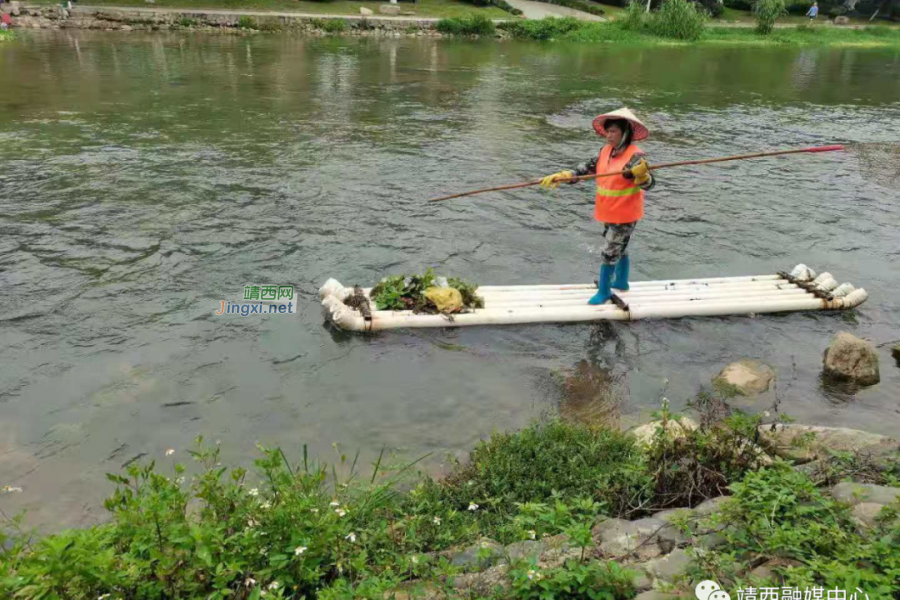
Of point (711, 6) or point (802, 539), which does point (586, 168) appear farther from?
point (711, 6)

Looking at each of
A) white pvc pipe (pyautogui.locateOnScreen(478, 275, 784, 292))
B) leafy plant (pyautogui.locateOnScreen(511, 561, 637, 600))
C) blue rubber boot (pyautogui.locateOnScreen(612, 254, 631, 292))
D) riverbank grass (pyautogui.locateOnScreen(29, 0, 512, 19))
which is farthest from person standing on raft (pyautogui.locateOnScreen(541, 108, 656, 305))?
riverbank grass (pyautogui.locateOnScreen(29, 0, 512, 19))

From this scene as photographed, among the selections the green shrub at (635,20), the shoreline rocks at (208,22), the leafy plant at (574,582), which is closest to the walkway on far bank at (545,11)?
the green shrub at (635,20)

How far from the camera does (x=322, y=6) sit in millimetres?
42656

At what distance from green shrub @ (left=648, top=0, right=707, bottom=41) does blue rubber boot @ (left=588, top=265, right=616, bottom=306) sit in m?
39.3

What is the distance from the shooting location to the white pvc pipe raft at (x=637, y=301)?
26.3ft

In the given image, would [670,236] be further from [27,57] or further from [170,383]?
[27,57]

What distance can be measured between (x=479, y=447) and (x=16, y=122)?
15.8m

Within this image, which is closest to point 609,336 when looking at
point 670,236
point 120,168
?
point 670,236

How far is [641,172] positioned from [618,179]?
41cm

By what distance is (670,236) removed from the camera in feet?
36.5

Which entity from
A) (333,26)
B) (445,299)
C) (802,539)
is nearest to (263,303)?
(445,299)

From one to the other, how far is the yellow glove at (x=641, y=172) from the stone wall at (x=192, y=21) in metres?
33.8

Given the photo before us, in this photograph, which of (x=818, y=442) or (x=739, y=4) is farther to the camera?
(x=739, y=4)

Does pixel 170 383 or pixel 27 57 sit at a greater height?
pixel 27 57
